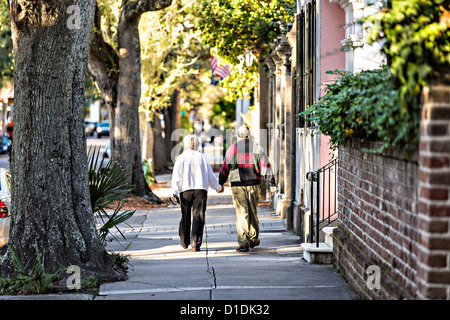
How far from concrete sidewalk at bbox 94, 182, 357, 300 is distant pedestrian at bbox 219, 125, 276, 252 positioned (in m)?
0.31

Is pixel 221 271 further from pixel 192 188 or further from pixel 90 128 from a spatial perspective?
pixel 90 128

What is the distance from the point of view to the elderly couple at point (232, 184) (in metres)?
10.8

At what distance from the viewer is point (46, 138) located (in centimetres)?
790

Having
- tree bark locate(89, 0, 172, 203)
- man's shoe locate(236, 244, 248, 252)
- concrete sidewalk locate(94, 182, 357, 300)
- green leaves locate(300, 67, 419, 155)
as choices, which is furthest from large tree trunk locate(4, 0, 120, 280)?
tree bark locate(89, 0, 172, 203)

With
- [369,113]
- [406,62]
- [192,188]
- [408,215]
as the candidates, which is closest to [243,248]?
[192,188]

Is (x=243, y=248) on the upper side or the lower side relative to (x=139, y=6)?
lower

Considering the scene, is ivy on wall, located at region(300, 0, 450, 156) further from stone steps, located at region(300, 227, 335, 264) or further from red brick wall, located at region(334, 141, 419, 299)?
stone steps, located at region(300, 227, 335, 264)

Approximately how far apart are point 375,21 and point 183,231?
650 cm

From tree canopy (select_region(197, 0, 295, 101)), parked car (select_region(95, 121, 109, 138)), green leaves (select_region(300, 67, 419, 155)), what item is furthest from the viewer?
parked car (select_region(95, 121, 109, 138))

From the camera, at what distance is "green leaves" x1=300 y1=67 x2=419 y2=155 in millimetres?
4855

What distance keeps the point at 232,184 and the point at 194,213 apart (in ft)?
2.29

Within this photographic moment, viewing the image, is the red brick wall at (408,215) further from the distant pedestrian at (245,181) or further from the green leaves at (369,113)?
the distant pedestrian at (245,181)

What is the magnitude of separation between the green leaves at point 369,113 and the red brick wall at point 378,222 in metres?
0.17
